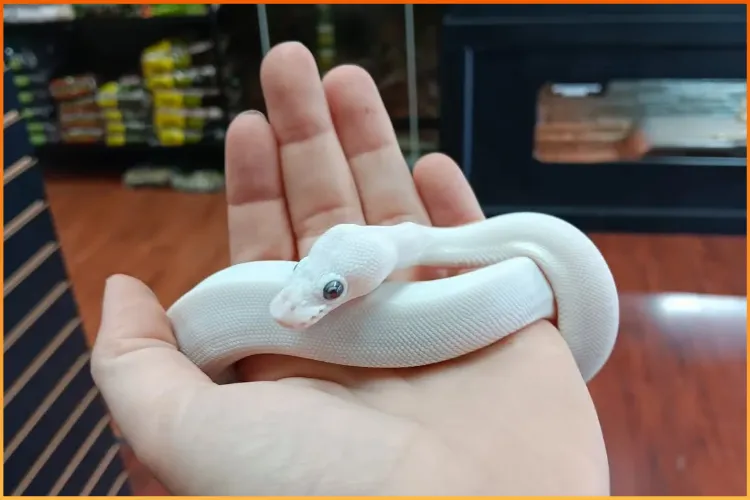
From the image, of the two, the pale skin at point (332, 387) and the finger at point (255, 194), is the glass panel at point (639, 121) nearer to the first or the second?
the pale skin at point (332, 387)

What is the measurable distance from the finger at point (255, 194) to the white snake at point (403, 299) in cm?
6

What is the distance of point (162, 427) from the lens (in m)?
0.73

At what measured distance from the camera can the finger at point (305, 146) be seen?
968 mm

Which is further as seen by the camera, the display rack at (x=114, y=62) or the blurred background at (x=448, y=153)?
the display rack at (x=114, y=62)

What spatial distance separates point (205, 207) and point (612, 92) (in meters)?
1.39

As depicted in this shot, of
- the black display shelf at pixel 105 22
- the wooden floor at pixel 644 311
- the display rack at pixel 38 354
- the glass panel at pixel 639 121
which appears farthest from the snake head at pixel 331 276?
the black display shelf at pixel 105 22

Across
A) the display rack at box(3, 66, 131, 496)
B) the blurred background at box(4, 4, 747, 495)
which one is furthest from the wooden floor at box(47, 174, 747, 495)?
the display rack at box(3, 66, 131, 496)

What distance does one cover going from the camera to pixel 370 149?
3.46ft

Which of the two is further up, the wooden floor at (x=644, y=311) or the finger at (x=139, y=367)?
the finger at (x=139, y=367)

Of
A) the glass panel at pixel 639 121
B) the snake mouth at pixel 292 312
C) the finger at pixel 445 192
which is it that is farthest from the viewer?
the glass panel at pixel 639 121

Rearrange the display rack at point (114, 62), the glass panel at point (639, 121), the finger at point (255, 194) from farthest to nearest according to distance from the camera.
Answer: the display rack at point (114, 62), the glass panel at point (639, 121), the finger at point (255, 194)

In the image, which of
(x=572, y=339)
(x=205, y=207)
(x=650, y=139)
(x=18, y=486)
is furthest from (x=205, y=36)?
(x=572, y=339)

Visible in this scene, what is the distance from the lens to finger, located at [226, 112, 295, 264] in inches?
38.0

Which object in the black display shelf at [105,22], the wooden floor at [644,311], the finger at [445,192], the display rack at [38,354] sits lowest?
the wooden floor at [644,311]
